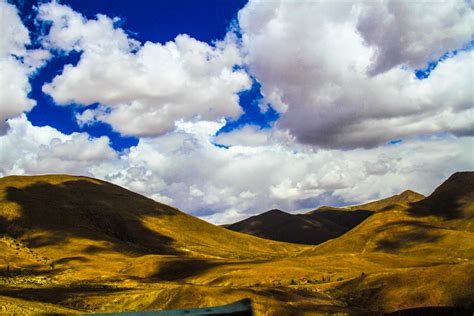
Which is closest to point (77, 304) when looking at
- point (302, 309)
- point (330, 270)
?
Result: point (302, 309)

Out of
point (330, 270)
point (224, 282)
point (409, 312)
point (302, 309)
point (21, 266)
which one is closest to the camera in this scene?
point (409, 312)

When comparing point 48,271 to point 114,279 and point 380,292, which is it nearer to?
point 114,279

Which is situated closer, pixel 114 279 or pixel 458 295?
pixel 458 295

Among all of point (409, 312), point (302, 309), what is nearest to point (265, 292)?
point (302, 309)

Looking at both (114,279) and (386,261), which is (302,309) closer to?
(114,279)

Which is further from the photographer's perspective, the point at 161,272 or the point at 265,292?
the point at 161,272

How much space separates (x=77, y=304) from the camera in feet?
255

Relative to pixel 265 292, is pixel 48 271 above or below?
above

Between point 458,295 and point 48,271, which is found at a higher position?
point 48,271

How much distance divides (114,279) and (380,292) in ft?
285

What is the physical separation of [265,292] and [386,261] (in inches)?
4099

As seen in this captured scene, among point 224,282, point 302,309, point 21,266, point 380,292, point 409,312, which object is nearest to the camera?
point 409,312

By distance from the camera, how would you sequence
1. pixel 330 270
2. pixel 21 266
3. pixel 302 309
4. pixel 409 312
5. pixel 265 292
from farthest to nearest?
pixel 21 266, pixel 330 270, pixel 265 292, pixel 302 309, pixel 409 312

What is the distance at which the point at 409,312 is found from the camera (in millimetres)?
17203
